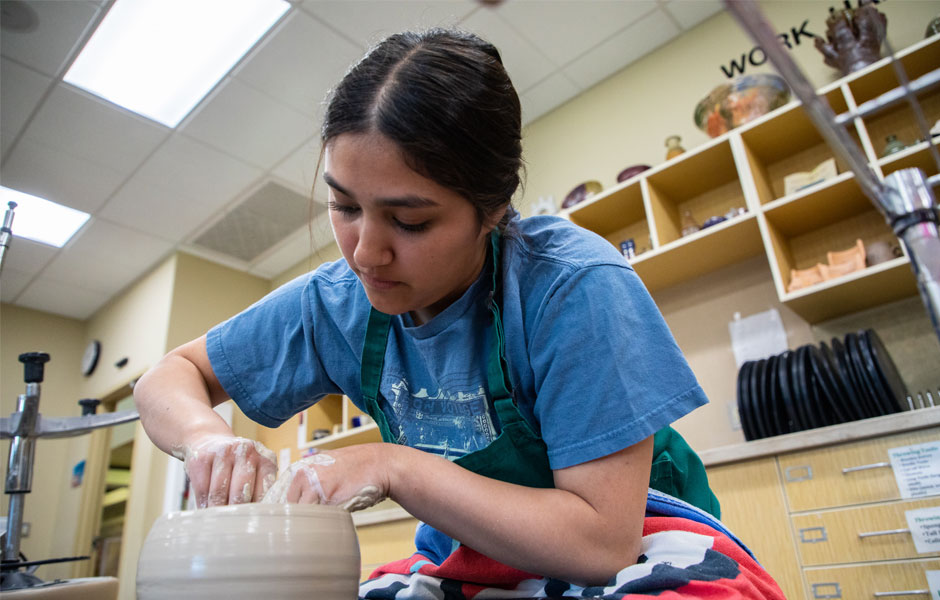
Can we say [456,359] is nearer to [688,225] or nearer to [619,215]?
[688,225]

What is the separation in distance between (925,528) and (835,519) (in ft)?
0.60

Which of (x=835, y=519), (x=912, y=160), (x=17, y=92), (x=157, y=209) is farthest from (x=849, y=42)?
(x=157, y=209)

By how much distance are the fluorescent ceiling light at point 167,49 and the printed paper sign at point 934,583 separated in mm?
2799

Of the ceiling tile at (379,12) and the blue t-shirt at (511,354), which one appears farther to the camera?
the ceiling tile at (379,12)

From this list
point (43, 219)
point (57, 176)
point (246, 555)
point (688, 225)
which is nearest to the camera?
point (246, 555)

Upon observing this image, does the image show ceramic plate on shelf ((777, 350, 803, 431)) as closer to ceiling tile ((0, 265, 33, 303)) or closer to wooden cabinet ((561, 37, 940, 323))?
wooden cabinet ((561, 37, 940, 323))

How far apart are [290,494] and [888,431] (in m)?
1.47

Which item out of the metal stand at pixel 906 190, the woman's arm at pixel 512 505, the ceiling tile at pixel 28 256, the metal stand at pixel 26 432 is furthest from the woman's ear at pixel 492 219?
the ceiling tile at pixel 28 256

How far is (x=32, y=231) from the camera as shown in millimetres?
3955

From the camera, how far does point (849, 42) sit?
2.17 metres

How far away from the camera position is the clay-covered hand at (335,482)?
0.62 m

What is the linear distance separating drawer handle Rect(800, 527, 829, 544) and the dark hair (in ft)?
4.27

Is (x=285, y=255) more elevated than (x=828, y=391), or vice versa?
(x=285, y=255)

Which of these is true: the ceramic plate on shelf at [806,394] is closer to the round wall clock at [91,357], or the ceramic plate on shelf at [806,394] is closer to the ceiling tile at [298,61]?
the ceiling tile at [298,61]
